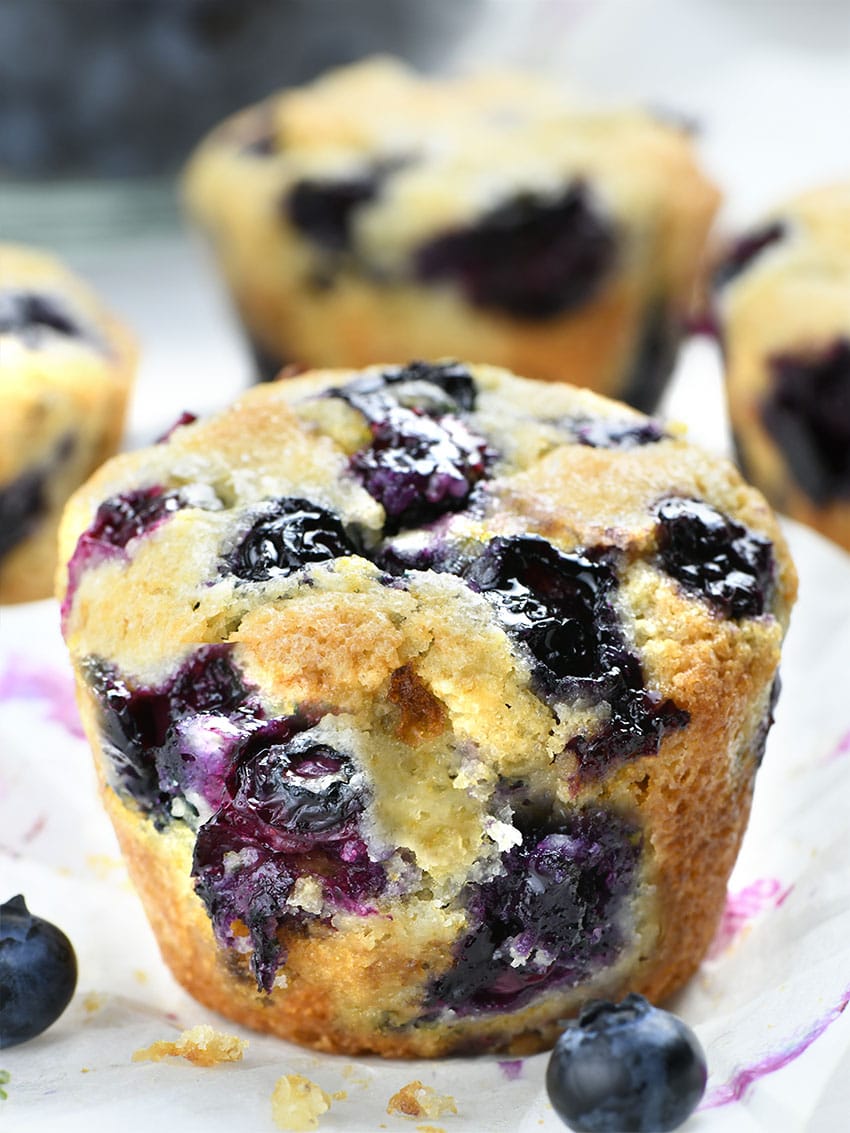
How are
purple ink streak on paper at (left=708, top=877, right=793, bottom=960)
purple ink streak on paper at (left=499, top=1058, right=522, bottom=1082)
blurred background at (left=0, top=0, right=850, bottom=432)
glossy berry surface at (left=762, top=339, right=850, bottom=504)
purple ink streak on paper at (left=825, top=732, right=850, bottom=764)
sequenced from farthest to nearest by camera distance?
blurred background at (left=0, top=0, right=850, bottom=432) < glossy berry surface at (left=762, top=339, right=850, bottom=504) < purple ink streak on paper at (left=825, top=732, right=850, bottom=764) < purple ink streak on paper at (left=708, top=877, right=793, bottom=960) < purple ink streak on paper at (left=499, top=1058, right=522, bottom=1082)

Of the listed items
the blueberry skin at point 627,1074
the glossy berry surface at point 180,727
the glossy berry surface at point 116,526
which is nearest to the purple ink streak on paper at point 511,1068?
the blueberry skin at point 627,1074

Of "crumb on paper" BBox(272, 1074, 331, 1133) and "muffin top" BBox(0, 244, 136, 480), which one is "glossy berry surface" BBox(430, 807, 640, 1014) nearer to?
"crumb on paper" BBox(272, 1074, 331, 1133)

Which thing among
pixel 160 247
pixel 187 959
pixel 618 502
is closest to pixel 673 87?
pixel 160 247

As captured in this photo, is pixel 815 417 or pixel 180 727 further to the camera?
pixel 815 417

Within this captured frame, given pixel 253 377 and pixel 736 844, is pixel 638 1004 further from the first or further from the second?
pixel 253 377

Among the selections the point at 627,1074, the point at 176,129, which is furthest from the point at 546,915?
the point at 176,129

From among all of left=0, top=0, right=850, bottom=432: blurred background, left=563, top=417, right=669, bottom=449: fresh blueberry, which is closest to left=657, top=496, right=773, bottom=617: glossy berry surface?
left=563, top=417, right=669, bottom=449: fresh blueberry

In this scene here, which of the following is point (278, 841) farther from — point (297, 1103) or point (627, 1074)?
point (627, 1074)
